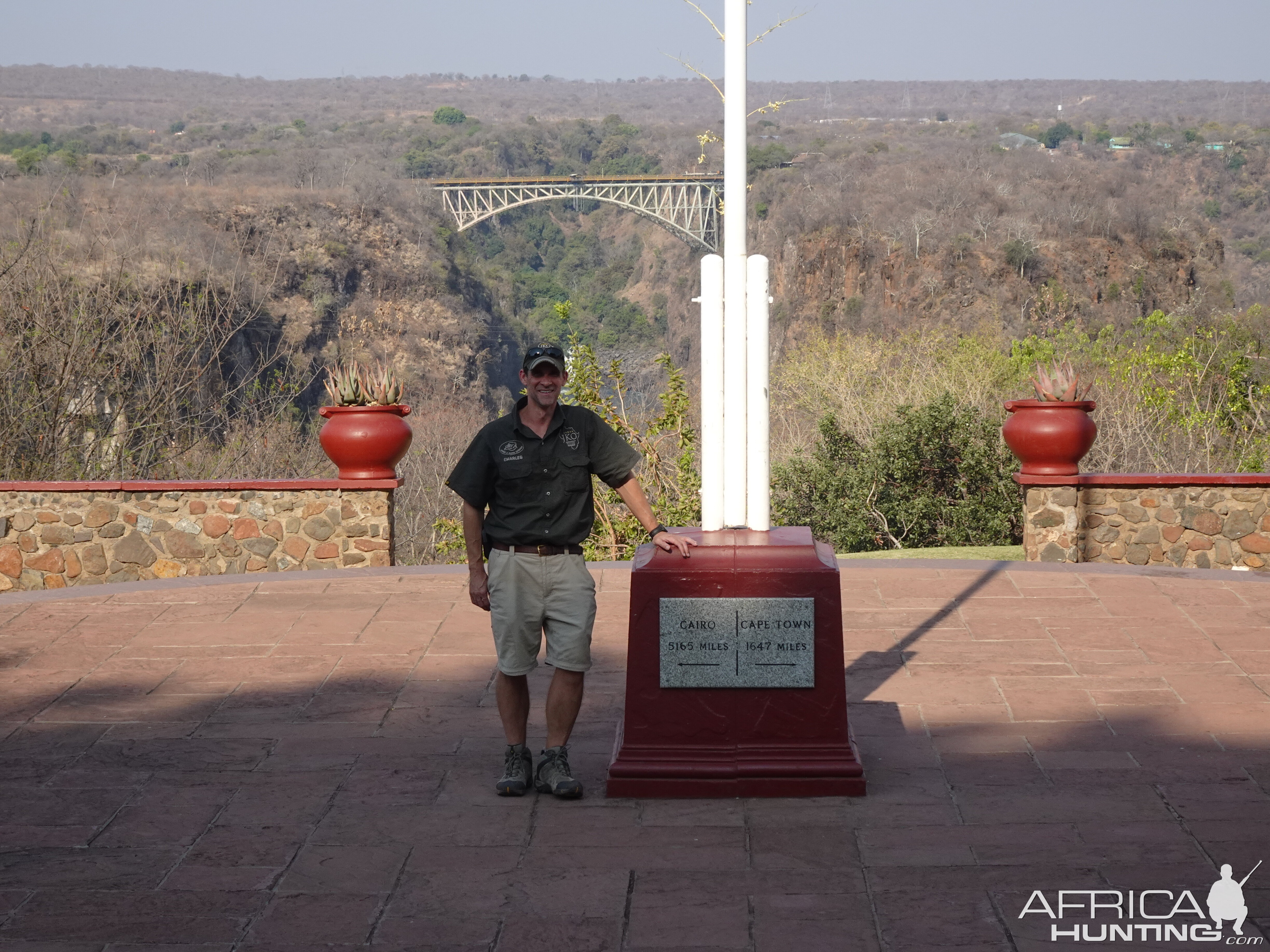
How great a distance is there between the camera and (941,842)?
11.8 feet

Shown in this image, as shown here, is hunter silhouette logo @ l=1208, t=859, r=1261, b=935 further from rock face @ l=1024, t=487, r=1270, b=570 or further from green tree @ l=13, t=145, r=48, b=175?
green tree @ l=13, t=145, r=48, b=175

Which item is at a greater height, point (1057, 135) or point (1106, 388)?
point (1057, 135)

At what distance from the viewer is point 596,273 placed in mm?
81312

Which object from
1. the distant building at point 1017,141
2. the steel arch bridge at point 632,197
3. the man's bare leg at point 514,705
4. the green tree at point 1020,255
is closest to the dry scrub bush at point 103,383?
the man's bare leg at point 514,705

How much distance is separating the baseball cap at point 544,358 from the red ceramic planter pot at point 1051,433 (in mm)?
5078

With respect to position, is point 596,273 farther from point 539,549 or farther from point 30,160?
point 539,549

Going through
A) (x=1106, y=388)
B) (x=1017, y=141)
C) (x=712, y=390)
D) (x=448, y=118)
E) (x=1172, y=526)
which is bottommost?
(x=1172, y=526)

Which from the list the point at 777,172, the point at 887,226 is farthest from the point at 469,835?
the point at 777,172

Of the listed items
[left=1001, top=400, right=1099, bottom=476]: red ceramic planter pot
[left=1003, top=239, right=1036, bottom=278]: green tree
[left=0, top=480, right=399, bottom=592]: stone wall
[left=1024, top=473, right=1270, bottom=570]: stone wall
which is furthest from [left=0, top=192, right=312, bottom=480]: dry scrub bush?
[left=1003, top=239, right=1036, bottom=278]: green tree

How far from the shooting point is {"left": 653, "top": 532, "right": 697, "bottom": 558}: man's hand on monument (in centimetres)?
398

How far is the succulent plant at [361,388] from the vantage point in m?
8.52

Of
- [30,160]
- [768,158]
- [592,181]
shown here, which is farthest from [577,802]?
[768,158]

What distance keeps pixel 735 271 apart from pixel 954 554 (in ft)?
23.6

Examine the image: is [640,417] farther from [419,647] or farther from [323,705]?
[323,705]
